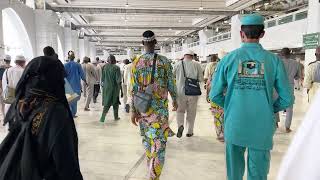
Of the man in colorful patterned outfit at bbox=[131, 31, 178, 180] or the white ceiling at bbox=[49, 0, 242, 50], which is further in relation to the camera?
the white ceiling at bbox=[49, 0, 242, 50]

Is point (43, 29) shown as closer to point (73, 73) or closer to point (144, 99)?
point (73, 73)

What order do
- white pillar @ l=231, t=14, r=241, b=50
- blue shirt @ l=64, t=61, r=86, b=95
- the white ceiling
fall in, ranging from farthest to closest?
white pillar @ l=231, t=14, r=241, b=50 < the white ceiling < blue shirt @ l=64, t=61, r=86, b=95

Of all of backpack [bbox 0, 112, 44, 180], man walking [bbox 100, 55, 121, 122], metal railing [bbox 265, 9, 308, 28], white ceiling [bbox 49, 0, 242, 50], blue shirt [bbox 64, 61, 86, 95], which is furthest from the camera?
white ceiling [bbox 49, 0, 242, 50]

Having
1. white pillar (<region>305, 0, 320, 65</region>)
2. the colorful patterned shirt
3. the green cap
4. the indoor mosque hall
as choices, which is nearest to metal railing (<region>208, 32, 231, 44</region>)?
white pillar (<region>305, 0, 320, 65</region>)

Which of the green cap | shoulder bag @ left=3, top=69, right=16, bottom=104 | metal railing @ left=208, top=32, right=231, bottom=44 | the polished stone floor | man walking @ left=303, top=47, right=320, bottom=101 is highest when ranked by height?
metal railing @ left=208, top=32, right=231, bottom=44

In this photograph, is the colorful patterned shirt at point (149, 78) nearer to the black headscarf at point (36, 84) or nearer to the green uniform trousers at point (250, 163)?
the green uniform trousers at point (250, 163)

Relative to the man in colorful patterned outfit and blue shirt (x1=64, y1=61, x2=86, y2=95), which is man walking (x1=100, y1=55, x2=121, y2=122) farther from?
the man in colorful patterned outfit

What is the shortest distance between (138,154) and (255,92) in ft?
9.27

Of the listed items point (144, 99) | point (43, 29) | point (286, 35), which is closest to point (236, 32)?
point (286, 35)

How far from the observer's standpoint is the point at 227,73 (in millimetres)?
2873

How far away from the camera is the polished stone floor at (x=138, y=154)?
4.32 m

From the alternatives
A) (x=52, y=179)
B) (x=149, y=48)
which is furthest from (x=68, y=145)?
(x=149, y=48)

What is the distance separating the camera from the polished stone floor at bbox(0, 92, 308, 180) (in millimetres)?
4320

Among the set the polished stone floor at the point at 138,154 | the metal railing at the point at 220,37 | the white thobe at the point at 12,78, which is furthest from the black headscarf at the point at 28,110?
the metal railing at the point at 220,37
